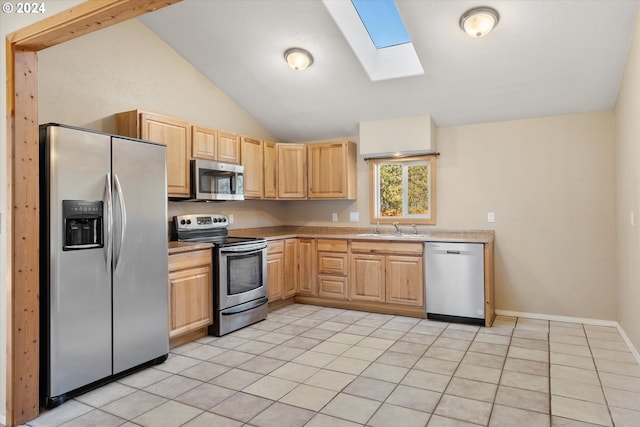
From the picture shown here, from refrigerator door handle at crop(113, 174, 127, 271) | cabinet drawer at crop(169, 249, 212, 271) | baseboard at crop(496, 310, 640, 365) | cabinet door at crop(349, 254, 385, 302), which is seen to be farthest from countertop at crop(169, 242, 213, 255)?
baseboard at crop(496, 310, 640, 365)

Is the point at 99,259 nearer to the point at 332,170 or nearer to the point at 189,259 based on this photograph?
the point at 189,259

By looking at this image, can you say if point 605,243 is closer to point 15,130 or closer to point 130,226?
point 130,226

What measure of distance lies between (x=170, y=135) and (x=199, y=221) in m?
0.98

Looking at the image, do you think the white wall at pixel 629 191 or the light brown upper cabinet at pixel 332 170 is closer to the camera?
the white wall at pixel 629 191

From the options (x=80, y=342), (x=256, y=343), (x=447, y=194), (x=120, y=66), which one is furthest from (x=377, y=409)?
(x=120, y=66)

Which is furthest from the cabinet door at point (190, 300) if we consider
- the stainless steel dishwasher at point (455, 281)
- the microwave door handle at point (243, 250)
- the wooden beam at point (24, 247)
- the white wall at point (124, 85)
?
the stainless steel dishwasher at point (455, 281)

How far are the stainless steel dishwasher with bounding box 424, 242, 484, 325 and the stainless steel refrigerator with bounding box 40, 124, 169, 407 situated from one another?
265 centimetres

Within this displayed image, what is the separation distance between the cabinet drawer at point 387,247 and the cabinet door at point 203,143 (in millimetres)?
1890

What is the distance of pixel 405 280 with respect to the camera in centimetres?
446

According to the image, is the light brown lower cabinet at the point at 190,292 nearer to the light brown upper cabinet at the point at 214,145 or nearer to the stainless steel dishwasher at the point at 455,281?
the light brown upper cabinet at the point at 214,145

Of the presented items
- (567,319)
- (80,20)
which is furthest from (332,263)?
(80,20)

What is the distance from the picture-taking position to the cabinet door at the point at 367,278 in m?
4.61

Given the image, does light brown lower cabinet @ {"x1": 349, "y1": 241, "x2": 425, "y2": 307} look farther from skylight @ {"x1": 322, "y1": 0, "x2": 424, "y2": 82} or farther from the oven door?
skylight @ {"x1": 322, "y1": 0, "x2": 424, "y2": 82}

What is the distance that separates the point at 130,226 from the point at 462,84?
10.9ft
